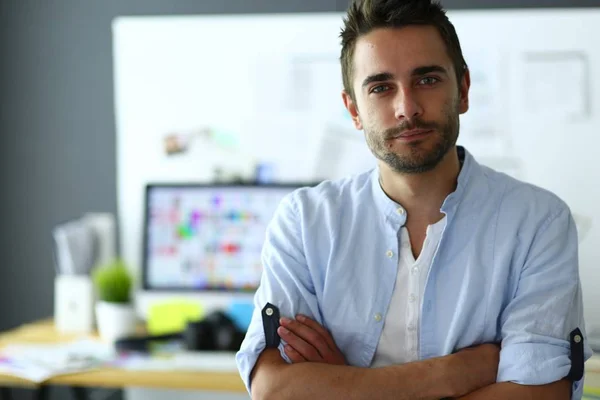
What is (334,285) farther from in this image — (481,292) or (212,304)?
(212,304)

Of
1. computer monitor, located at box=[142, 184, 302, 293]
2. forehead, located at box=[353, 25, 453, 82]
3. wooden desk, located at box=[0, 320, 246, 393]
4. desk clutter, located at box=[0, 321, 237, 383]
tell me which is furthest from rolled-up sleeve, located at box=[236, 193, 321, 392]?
computer monitor, located at box=[142, 184, 302, 293]

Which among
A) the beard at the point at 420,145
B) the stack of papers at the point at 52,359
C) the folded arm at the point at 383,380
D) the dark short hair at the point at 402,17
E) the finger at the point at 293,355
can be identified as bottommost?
the stack of papers at the point at 52,359

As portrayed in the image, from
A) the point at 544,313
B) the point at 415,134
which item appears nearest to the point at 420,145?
the point at 415,134

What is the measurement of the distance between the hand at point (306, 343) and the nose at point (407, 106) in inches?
17.5

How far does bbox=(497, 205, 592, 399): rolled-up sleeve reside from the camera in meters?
1.47

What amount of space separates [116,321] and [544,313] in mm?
1524

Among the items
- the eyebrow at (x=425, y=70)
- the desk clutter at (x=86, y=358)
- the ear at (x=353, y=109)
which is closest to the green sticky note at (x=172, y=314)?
the desk clutter at (x=86, y=358)

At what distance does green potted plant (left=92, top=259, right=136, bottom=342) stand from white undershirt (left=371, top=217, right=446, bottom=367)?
1.22 metres

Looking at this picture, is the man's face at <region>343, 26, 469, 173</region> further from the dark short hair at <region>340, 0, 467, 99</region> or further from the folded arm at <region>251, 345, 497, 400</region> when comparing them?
the folded arm at <region>251, 345, 497, 400</region>

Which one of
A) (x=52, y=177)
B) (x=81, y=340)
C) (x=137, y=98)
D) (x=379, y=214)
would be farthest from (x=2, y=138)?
(x=379, y=214)

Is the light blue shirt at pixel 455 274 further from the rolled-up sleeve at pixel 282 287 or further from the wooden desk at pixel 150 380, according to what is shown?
the wooden desk at pixel 150 380

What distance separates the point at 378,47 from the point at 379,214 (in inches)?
13.4

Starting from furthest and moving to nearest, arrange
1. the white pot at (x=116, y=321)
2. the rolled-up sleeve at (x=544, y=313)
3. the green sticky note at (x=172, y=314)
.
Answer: the green sticky note at (x=172, y=314), the white pot at (x=116, y=321), the rolled-up sleeve at (x=544, y=313)

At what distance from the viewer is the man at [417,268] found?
151cm
